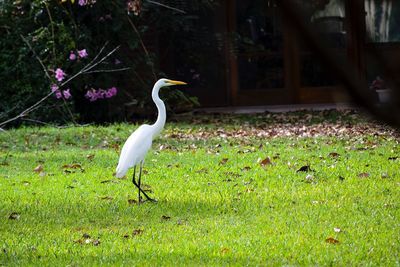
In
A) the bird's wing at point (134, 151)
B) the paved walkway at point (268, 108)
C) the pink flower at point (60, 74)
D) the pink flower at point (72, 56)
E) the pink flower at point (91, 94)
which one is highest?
the pink flower at point (72, 56)

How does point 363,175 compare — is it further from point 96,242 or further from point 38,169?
point 38,169

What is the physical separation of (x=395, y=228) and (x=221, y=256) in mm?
1435

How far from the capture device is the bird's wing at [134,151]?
24.1 feet

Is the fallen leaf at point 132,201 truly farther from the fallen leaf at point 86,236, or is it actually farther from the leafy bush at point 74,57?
the leafy bush at point 74,57

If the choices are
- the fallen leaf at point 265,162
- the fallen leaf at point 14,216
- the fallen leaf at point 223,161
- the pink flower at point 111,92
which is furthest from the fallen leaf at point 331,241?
the pink flower at point 111,92

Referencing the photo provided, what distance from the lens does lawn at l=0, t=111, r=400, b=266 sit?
5355mm

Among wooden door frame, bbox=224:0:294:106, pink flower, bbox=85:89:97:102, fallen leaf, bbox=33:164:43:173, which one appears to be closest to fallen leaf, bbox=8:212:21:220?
fallen leaf, bbox=33:164:43:173

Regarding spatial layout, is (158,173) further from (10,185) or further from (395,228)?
(395,228)

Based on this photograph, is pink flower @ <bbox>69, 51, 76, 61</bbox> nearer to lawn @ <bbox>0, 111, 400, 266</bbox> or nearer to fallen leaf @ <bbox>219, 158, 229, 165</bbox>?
lawn @ <bbox>0, 111, 400, 266</bbox>

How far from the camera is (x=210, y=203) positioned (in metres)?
7.21

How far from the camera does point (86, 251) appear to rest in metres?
5.47

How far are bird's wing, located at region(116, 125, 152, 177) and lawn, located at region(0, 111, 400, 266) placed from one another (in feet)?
1.12

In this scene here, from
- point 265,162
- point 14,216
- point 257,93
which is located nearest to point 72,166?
point 265,162

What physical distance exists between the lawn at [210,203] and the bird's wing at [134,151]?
1.12 feet
